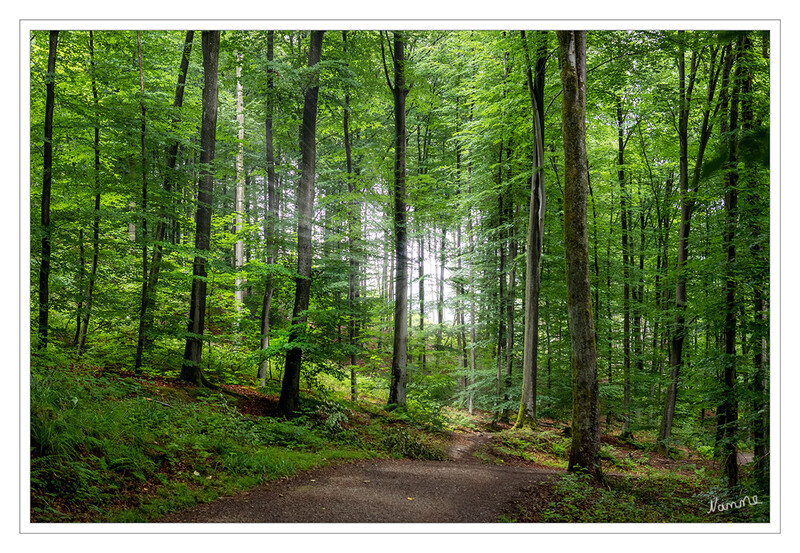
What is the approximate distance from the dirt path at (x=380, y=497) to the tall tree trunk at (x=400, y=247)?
3.22 metres

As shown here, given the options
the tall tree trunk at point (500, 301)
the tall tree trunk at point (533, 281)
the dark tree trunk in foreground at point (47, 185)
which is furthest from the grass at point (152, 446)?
the tall tree trunk at point (500, 301)

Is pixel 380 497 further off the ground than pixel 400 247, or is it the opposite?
pixel 400 247

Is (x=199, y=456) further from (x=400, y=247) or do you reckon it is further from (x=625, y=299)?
(x=625, y=299)

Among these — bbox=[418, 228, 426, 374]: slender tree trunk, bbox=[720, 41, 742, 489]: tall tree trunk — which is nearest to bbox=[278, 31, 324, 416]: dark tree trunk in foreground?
bbox=[418, 228, 426, 374]: slender tree trunk

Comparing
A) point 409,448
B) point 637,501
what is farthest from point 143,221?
point 637,501

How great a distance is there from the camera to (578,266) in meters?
5.02

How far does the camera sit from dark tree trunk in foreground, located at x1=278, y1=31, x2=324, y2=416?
691cm

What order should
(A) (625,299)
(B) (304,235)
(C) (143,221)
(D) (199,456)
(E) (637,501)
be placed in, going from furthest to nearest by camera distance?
(A) (625,299) < (B) (304,235) < (C) (143,221) < (D) (199,456) < (E) (637,501)

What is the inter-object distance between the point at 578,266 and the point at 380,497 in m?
3.54

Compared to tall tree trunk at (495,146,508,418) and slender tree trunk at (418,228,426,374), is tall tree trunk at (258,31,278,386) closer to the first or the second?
slender tree trunk at (418,228,426,374)

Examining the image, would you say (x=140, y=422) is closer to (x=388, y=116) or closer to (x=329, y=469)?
(x=329, y=469)

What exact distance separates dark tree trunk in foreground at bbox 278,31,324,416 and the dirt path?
2012 mm
